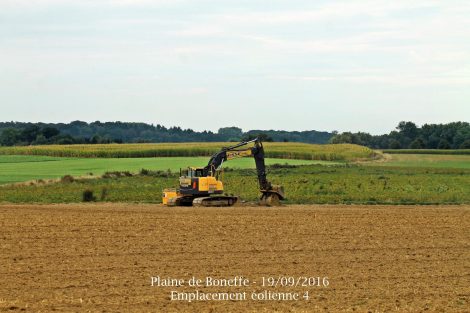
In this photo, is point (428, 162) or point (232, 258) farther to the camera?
point (428, 162)

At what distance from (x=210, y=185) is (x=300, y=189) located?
13794 mm

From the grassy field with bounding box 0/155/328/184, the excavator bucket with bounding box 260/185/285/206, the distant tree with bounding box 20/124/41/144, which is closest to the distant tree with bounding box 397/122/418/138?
the distant tree with bounding box 20/124/41/144

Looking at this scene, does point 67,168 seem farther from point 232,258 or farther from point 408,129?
point 408,129

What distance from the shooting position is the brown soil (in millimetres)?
15375

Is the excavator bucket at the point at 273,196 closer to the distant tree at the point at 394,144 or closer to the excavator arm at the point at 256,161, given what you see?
the excavator arm at the point at 256,161

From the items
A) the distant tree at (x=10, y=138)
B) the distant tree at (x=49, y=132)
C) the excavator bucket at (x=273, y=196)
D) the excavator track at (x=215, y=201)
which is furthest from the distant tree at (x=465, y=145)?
the excavator track at (x=215, y=201)

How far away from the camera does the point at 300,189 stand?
4712 centimetres

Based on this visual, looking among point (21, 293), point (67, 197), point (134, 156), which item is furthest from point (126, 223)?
point (134, 156)

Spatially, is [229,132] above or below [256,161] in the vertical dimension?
above

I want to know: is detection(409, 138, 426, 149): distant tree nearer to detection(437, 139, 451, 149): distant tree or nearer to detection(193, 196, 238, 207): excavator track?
detection(437, 139, 451, 149): distant tree

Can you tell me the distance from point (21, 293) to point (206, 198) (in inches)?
726

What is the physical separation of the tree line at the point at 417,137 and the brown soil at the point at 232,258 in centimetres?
11993

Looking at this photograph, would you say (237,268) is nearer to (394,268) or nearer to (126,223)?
(394,268)

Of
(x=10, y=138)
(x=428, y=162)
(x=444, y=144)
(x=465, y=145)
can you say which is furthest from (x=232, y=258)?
(x=444, y=144)
